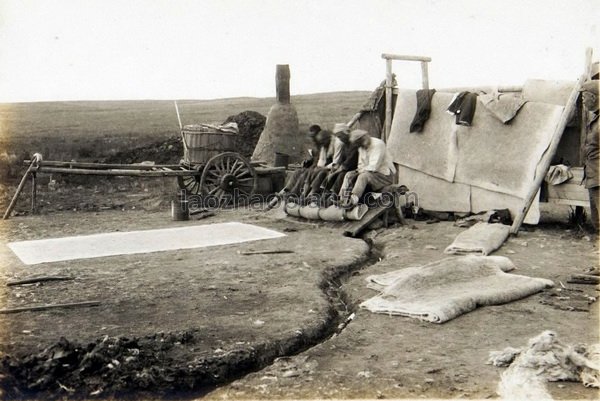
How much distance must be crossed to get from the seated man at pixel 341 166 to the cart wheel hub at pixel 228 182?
2247 millimetres

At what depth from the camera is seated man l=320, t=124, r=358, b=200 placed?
8359 mm

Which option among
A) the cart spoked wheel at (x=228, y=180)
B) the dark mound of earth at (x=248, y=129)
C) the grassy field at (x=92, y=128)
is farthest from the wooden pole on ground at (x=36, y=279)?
the grassy field at (x=92, y=128)

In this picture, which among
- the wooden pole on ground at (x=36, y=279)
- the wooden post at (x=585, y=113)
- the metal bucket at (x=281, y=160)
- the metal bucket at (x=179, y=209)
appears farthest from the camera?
the metal bucket at (x=281, y=160)

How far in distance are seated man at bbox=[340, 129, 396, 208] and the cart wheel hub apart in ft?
8.80

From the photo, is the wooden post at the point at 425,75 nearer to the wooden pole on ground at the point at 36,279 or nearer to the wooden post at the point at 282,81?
the wooden post at the point at 282,81

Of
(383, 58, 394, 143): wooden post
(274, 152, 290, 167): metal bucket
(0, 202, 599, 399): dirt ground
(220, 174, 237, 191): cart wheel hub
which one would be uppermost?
(383, 58, 394, 143): wooden post

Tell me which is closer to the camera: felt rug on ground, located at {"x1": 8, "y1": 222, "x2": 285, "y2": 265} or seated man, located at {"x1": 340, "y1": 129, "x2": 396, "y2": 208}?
felt rug on ground, located at {"x1": 8, "y1": 222, "x2": 285, "y2": 265}

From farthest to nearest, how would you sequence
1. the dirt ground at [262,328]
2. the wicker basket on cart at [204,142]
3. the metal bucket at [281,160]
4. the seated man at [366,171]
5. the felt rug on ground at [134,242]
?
the metal bucket at [281,160] → the wicker basket on cart at [204,142] → the seated man at [366,171] → the felt rug on ground at [134,242] → the dirt ground at [262,328]

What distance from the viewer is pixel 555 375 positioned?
3.29m

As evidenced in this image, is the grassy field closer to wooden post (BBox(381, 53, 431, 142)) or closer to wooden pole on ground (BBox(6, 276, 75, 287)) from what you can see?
wooden post (BBox(381, 53, 431, 142))

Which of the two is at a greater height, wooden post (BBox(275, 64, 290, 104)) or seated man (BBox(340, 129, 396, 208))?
wooden post (BBox(275, 64, 290, 104))

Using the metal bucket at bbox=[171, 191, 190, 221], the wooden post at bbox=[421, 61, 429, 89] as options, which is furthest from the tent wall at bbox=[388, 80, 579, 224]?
the metal bucket at bbox=[171, 191, 190, 221]

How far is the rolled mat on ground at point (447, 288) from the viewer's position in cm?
444

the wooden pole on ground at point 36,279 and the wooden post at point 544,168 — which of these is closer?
the wooden pole on ground at point 36,279
